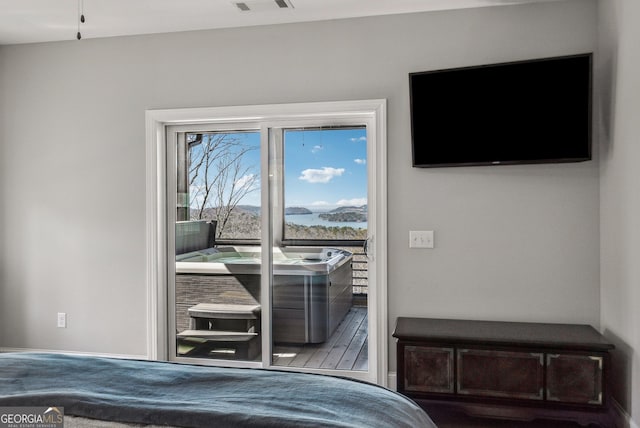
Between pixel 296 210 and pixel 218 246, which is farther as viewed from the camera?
pixel 218 246

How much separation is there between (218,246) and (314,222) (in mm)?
776

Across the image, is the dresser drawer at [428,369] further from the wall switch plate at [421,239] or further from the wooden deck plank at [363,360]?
the wall switch plate at [421,239]

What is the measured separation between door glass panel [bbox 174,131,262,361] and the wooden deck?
36 centimetres

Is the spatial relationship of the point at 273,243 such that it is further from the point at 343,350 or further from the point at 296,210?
the point at 343,350

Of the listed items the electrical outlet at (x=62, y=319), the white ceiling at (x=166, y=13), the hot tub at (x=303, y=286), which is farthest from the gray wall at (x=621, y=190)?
the electrical outlet at (x=62, y=319)

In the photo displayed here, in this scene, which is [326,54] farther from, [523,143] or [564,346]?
[564,346]

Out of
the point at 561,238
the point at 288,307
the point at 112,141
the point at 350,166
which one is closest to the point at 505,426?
the point at 561,238

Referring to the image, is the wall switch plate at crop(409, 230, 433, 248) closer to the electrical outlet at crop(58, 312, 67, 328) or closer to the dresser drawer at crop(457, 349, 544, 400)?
the dresser drawer at crop(457, 349, 544, 400)

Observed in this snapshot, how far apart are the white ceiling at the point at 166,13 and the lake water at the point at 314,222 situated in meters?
1.38

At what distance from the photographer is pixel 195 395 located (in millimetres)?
1546

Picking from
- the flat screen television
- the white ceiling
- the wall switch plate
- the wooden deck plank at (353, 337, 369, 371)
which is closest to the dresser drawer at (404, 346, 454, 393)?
the wooden deck plank at (353, 337, 369, 371)

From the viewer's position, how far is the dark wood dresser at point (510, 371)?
2.61 meters

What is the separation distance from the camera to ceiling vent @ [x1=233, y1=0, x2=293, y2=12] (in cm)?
302

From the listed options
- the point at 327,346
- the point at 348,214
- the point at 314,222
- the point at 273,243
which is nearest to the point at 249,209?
the point at 273,243
